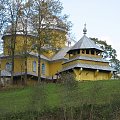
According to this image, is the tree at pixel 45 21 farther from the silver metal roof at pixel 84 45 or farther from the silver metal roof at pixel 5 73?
the silver metal roof at pixel 5 73

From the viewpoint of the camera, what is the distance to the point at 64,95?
3039 cm

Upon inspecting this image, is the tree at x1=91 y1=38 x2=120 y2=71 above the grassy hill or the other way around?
above

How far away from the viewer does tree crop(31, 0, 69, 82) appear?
155ft

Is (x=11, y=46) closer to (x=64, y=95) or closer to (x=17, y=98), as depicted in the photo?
(x=17, y=98)

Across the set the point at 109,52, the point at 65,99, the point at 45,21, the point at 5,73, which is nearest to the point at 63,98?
the point at 65,99

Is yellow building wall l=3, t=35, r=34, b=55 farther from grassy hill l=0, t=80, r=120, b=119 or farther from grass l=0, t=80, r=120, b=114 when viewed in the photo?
grassy hill l=0, t=80, r=120, b=119

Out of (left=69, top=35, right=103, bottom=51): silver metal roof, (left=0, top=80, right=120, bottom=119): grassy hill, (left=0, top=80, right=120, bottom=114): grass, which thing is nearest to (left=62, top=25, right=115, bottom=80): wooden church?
(left=69, top=35, right=103, bottom=51): silver metal roof

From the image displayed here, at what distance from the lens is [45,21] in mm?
48219

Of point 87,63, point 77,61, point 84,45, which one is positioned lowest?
point 87,63

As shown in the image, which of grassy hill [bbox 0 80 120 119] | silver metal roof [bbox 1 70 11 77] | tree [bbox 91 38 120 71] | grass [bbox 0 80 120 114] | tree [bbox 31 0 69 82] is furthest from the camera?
tree [bbox 91 38 120 71]

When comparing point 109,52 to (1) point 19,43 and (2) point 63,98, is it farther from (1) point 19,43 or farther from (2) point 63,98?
(2) point 63,98

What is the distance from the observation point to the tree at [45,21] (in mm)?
47219

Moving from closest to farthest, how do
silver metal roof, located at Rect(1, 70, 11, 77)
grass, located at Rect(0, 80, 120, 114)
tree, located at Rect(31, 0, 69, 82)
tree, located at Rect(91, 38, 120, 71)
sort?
1. grass, located at Rect(0, 80, 120, 114)
2. tree, located at Rect(31, 0, 69, 82)
3. silver metal roof, located at Rect(1, 70, 11, 77)
4. tree, located at Rect(91, 38, 120, 71)

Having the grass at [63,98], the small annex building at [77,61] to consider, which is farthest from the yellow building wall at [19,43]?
the grass at [63,98]
